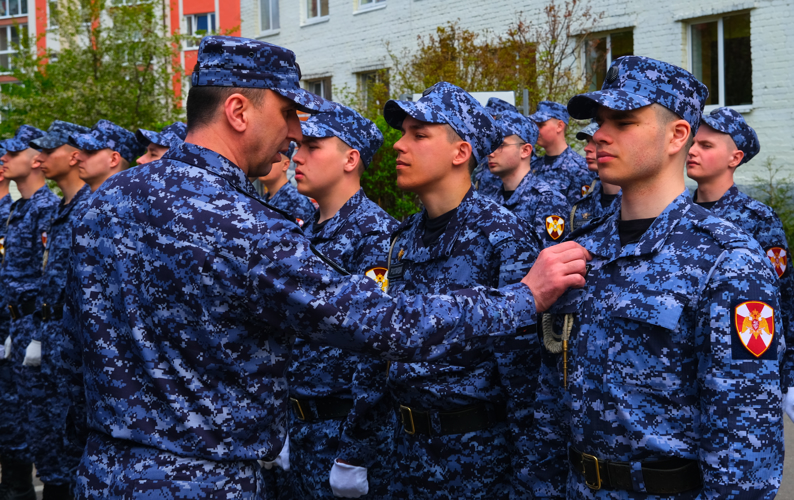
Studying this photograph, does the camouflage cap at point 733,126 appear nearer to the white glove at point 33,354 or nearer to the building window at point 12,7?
the white glove at point 33,354

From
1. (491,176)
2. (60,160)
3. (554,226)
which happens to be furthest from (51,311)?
(491,176)

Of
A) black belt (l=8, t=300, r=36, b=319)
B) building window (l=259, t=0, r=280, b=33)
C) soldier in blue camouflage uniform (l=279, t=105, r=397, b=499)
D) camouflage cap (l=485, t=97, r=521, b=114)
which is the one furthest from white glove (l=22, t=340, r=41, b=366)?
building window (l=259, t=0, r=280, b=33)

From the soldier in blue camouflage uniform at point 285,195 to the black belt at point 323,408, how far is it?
2763 millimetres

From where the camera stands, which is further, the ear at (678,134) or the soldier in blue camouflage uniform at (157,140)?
the soldier in blue camouflage uniform at (157,140)

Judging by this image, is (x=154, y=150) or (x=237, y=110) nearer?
(x=237, y=110)

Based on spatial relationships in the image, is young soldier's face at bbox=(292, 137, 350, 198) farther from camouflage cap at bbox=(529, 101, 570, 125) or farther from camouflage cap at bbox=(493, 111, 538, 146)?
camouflage cap at bbox=(529, 101, 570, 125)

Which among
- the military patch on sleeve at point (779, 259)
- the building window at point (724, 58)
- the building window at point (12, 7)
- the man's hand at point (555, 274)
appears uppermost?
the building window at point (12, 7)

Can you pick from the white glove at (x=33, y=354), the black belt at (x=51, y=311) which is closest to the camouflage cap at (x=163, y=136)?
the black belt at (x=51, y=311)

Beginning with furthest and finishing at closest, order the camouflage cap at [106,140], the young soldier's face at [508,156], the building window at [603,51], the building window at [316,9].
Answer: the building window at [316,9], the building window at [603,51], the young soldier's face at [508,156], the camouflage cap at [106,140]

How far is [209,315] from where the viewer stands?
2184mm

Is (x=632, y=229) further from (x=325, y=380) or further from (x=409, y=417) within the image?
(x=325, y=380)

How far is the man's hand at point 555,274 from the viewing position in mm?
2502

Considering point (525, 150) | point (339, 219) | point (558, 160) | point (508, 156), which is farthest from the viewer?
point (558, 160)

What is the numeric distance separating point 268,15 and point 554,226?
18486mm
